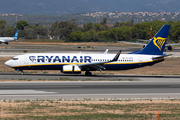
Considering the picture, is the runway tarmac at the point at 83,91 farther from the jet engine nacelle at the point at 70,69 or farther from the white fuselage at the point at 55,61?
the white fuselage at the point at 55,61

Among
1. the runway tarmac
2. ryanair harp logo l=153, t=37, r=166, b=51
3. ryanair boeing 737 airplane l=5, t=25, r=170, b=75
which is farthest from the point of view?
ryanair harp logo l=153, t=37, r=166, b=51

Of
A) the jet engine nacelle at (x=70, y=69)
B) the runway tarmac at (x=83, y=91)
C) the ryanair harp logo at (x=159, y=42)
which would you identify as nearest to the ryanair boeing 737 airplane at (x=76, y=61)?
the jet engine nacelle at (x=70, y=69)

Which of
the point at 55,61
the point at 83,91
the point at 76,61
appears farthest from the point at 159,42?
the point at 83,91

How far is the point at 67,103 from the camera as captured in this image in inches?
900

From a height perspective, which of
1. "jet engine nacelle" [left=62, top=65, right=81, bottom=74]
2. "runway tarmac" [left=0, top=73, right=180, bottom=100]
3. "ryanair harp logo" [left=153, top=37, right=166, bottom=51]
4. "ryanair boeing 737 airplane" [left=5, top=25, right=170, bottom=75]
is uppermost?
"ryanair harp logo" [left=153, top=37, right=166, bottom=51]

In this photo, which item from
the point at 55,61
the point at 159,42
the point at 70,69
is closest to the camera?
the point at 70,69

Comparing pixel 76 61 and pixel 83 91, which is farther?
pixel 76 61

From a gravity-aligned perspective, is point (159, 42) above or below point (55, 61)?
above

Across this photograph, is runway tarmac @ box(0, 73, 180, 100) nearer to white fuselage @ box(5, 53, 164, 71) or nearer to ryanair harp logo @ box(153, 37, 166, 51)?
white fuselage @ box(5, 53, 164, 71)

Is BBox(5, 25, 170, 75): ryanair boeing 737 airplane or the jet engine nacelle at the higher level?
BBox(5, 25, 170, 75): ryanair boeing 737 airplane

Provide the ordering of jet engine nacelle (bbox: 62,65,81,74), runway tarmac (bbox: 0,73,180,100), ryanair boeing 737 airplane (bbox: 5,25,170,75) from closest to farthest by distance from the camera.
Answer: runway tarmac (bbox: 0,73,180,100) → jet engine nacelle (bbox: 62,65,81,74) → ryanair boeing 737 airplane (bbox: 5,25,170,75)

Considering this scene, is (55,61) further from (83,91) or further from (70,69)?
(83,91)

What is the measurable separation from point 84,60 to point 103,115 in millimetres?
23796

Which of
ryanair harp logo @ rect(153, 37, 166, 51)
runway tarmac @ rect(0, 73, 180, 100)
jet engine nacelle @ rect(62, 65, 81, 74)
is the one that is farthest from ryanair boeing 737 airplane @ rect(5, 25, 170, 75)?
runway tarmac @ rect(0, 73, 180, 100)
